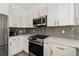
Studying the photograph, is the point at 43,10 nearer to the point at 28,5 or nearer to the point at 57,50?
the point at 28,5

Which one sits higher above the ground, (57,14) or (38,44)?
(57,14)

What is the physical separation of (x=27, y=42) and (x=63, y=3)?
77cm

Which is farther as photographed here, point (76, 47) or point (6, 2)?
point (6, 2)

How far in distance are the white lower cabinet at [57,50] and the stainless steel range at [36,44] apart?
2.9 inches

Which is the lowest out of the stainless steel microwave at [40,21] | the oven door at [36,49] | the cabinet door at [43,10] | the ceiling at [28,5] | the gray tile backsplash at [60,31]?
the oven door at [36,49]

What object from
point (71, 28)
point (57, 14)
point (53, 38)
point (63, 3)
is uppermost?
point (63, 3)

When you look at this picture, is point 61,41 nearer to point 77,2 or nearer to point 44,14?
point 44,14

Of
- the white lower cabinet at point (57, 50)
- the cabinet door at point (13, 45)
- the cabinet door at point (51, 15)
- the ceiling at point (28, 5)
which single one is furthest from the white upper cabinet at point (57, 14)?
the cabinet door at point (13, 45)

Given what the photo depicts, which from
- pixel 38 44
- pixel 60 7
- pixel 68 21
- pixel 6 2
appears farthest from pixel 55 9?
pixel 6 2

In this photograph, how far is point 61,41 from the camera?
1505 mm

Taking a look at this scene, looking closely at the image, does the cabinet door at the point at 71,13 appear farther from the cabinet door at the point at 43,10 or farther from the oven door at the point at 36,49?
the oven door at the point at 36,49

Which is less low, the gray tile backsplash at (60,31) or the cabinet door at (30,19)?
the cabinet door at (30,19)

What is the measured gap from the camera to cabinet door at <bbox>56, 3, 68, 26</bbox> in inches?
60.7

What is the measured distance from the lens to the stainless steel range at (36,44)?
1.60 meters
